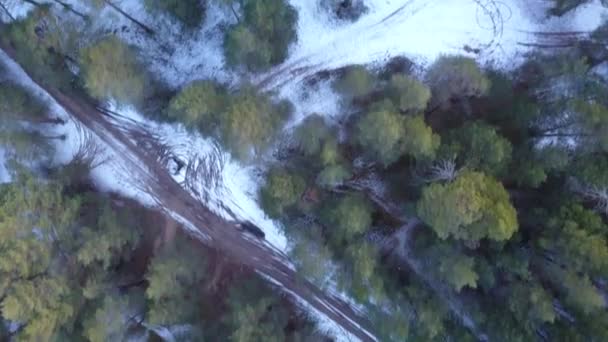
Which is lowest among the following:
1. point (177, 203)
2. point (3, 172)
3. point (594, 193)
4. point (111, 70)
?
point (594, 193)

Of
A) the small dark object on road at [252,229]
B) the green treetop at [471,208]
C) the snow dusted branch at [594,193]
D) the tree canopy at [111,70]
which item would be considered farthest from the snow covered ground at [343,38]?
the green treetop at [471,208]

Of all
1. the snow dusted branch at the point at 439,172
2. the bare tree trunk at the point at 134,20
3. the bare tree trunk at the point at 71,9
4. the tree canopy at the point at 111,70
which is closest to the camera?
the snow dusted branch at the point at 439,172

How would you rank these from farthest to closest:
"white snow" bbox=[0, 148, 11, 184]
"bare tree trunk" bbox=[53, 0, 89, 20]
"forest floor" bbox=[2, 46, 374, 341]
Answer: "forest floor" bbox=[2, 46, 374, 341] → "white snow" bbox=[0, 148, 11, 184] → "bare tree trunk" bbox=[53, 0, 89, 20]

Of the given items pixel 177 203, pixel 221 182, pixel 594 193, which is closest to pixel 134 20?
pixel 221 182

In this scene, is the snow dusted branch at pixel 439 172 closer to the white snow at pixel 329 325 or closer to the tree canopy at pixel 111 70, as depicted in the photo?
the white snow at pixel 329 325

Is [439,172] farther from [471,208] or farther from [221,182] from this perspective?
[221,182]

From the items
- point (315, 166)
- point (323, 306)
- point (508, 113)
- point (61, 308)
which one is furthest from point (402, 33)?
point (61, 308)

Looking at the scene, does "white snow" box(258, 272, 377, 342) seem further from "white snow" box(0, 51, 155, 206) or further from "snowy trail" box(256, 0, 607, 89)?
"snowy trail" box(256, 0, 607, 89)

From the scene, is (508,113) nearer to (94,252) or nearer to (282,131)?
(282,131)

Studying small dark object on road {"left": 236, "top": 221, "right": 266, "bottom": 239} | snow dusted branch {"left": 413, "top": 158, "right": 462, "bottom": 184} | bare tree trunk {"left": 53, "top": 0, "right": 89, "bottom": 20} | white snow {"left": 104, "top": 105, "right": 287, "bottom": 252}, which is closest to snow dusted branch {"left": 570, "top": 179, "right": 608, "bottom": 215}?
snow dusted branch {"left": 413, "top": 158, "right": 462, "bottom": 184}
